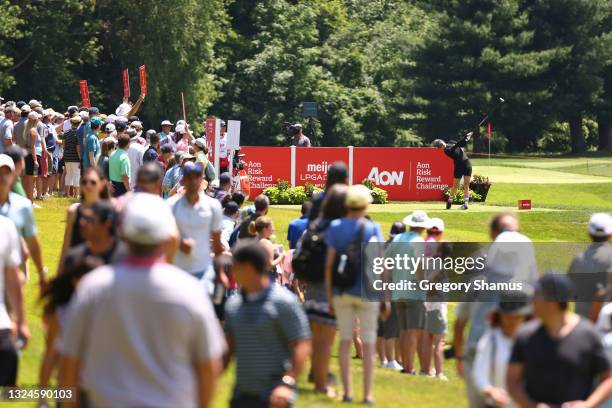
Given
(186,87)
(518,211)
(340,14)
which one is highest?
(340,14)

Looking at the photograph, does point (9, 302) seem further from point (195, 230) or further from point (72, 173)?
point (72, 173)

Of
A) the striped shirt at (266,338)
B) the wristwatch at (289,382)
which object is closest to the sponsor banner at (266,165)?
the striped shirt at (266,338)

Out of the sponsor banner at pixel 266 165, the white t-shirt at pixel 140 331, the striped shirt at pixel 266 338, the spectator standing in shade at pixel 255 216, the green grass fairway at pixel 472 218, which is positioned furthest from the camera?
the sponsor banner at pixel 266 165

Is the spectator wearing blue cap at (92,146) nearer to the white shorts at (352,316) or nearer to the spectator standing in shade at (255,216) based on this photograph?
the spectator standing in shade at (255,216)

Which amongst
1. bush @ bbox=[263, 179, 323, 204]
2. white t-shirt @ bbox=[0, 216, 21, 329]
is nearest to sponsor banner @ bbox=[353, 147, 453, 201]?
bush @ bbox=[263, 179, 323, 204]

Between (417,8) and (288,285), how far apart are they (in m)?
69.5

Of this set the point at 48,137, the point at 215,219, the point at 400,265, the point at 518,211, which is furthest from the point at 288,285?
the point at 518,211

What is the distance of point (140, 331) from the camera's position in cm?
595

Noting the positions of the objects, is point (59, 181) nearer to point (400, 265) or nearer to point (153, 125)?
point (400, 265)

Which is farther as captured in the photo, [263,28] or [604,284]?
[263,28]

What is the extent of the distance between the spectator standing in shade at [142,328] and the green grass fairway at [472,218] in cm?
251

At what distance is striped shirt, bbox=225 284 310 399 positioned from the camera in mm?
7746

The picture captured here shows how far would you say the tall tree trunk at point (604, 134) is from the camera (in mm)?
78056

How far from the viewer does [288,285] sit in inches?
615
